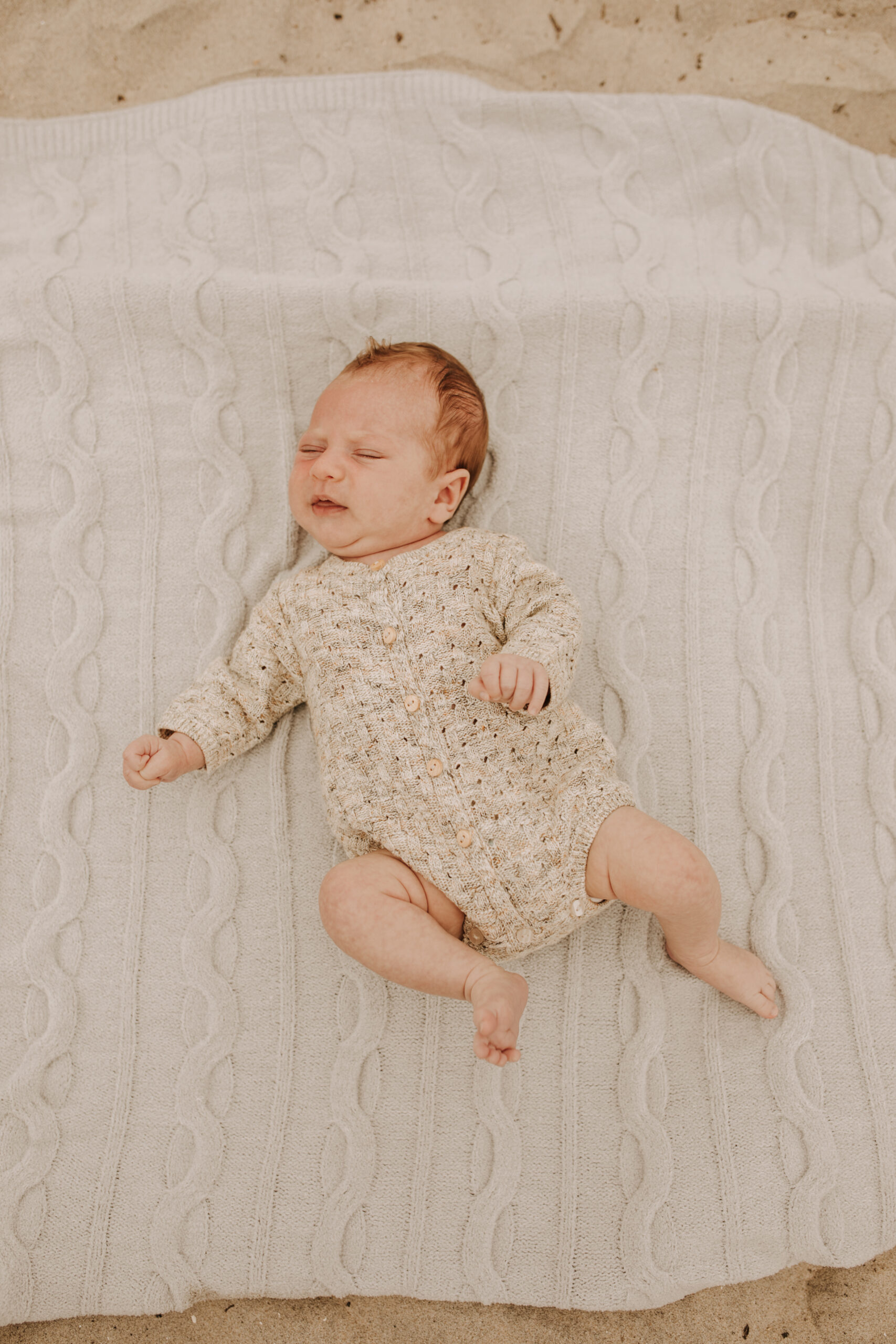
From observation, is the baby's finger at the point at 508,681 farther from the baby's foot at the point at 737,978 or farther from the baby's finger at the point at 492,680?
the baby's foot at the point at 737,978

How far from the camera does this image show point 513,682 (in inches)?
48.6

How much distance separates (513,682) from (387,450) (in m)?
0.46

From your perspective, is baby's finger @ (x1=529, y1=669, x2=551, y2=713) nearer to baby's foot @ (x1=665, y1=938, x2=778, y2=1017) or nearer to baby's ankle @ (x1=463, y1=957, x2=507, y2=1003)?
baby's ankle @ (x1=463, y1=957, x2=507, y2=1003)

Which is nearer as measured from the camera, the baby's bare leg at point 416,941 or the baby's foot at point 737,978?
the baby's bare leg at point 416,941

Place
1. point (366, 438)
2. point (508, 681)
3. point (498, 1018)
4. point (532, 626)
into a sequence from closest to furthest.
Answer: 1. point (498, 1018)
2. point (508, 681)
3. point (532, 626)
4. point (366, 438)

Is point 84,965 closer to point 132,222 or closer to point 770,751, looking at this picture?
point 770,751

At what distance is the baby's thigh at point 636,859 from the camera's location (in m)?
1.25

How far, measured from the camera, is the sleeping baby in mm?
1284

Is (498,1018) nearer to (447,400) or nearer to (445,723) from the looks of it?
(445,723)


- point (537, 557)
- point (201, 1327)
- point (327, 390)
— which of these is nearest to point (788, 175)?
point (537, 557)

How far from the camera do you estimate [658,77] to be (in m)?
1.96

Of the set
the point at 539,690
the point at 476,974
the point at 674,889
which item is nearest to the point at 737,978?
the point at 674,889

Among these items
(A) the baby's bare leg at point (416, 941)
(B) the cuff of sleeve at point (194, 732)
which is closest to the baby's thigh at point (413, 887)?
(A) the baby's bare leg at point (416, 941)

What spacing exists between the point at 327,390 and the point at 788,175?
1038 millimetres
